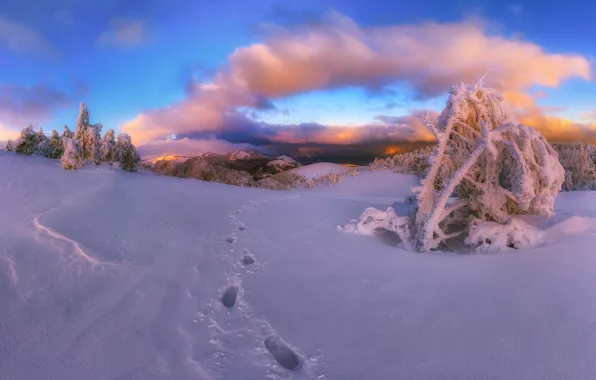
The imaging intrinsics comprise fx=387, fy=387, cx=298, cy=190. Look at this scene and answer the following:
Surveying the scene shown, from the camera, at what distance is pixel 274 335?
13.4 ft

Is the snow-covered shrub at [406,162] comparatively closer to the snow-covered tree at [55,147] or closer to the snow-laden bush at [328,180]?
the snow-laden bush at [328,180]

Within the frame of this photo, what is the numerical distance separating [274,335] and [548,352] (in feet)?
8.46

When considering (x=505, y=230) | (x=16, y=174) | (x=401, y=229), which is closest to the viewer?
(x=505, y=230)

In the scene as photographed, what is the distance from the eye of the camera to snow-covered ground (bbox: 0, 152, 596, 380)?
11.3 ft

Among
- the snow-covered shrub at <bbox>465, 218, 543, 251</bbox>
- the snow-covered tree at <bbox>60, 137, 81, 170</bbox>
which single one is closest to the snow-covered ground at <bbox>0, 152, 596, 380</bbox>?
the snow-covered shrub at <bbox>465, 218, 543, 251</bbox>

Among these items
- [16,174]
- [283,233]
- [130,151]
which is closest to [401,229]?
[283,233]

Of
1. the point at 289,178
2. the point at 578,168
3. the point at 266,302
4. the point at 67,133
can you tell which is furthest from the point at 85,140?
the point at 578,168

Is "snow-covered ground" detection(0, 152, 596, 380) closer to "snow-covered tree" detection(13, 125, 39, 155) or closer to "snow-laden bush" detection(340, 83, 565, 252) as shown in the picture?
"snow-laden bush" detection(340, 83, 565, 252)

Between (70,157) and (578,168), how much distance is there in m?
26.2

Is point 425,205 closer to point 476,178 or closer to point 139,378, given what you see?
point 476,178

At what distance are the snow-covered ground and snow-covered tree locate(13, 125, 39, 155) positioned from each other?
4.99 meters

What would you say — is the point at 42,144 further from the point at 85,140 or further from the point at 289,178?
the point at 289,178

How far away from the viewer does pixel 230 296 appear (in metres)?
5.07

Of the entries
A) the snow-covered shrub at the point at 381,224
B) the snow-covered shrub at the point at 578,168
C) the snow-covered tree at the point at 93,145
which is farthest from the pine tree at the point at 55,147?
the snow-covered shrub at the point at 578,168
